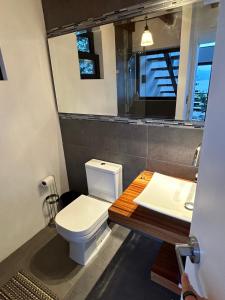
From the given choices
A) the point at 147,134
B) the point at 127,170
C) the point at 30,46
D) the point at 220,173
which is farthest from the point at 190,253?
the point at 30,46

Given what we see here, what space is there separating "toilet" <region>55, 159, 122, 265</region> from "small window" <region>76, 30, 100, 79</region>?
2.78 feet

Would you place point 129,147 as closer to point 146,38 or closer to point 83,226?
point 83,226

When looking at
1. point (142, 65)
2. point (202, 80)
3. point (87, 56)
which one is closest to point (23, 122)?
point (87, 56)

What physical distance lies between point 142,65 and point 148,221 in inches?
45.7

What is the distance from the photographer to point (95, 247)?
177 cm

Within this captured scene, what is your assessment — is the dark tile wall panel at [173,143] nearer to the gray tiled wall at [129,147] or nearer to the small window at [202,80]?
the gray tiled wall at [129,147]

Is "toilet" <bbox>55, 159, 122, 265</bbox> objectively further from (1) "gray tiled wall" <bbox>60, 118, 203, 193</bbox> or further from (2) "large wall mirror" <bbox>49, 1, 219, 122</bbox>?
(2) "large wall mirror" <bbox>49, 1, 219, 122</bbox>

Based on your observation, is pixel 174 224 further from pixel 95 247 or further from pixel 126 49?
pixel 126 49

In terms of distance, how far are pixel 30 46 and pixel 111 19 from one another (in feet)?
2.46

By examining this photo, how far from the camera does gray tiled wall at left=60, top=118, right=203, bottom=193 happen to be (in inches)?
57.8

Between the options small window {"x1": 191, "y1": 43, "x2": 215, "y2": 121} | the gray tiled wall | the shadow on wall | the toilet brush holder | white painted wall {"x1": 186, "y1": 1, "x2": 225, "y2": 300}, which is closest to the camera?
white painted wall {"x1": 186, "y1": 1, "x2": 225, "y2": 300}

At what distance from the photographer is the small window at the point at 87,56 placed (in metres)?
1.65

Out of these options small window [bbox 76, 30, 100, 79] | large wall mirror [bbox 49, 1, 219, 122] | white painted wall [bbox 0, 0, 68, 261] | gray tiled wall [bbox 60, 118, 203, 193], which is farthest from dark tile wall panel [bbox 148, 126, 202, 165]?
white painted wall [bbox 0, 0, 68, 261]

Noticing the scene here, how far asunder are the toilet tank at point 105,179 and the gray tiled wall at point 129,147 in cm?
8
